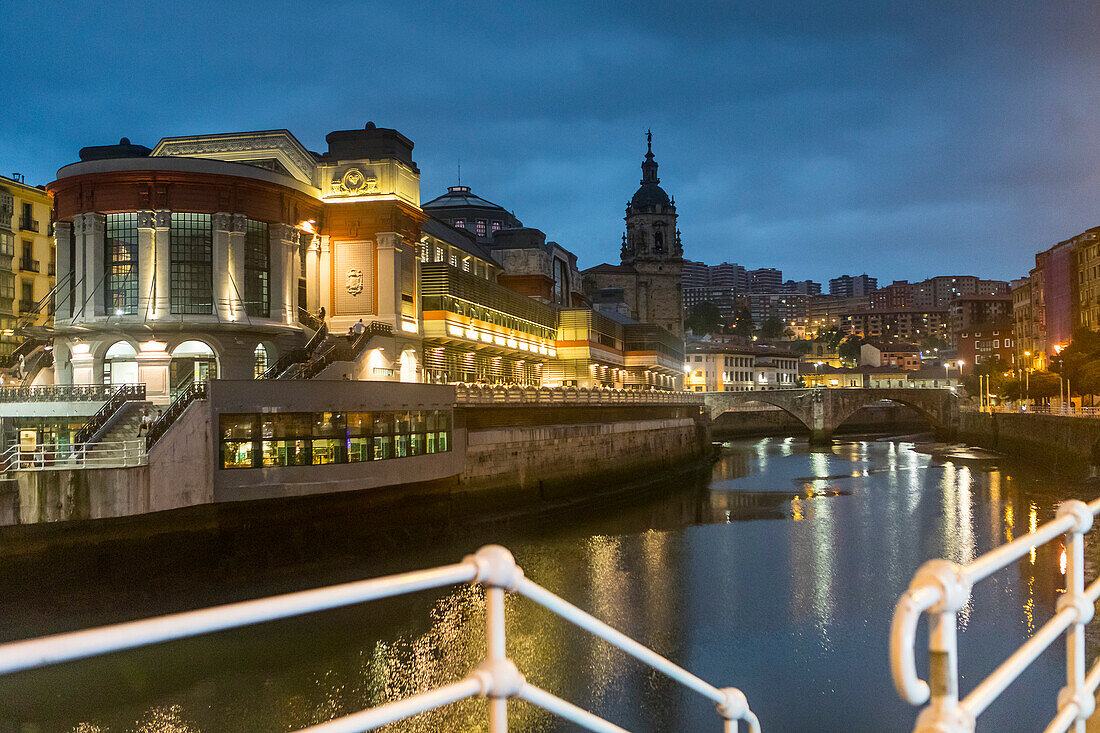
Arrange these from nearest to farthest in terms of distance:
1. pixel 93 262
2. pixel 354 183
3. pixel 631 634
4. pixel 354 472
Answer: pixel 631 634
pixel 354 472
pixel 93 262
pixel 354 183

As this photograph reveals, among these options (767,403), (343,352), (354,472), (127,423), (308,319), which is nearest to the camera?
(127,423)

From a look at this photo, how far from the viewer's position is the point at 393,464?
34.3 m

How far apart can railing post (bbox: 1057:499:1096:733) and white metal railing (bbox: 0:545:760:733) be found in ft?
8.84

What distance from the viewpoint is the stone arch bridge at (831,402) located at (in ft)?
343

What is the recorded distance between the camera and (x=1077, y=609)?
4852 mm

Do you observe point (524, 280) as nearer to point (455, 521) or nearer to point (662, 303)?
point (455, 521)

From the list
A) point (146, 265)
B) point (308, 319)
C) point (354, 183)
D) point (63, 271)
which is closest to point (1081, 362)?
point (354, 183)

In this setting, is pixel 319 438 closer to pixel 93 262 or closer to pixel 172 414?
pixel 172 414

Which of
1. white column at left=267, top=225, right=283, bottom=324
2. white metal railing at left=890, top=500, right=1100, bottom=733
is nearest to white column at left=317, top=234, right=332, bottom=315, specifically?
white column at left=267, top=225, right=283, bottom=324

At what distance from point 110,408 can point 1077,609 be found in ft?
109

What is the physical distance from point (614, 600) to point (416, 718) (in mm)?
10622

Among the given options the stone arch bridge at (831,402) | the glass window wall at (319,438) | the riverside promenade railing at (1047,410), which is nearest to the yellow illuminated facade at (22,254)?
the glass window wall at (319,438)

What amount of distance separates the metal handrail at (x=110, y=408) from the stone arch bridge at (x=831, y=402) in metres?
78.8

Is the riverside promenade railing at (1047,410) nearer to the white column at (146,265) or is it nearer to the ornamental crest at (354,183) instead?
the ornamental crest at (354,183)
